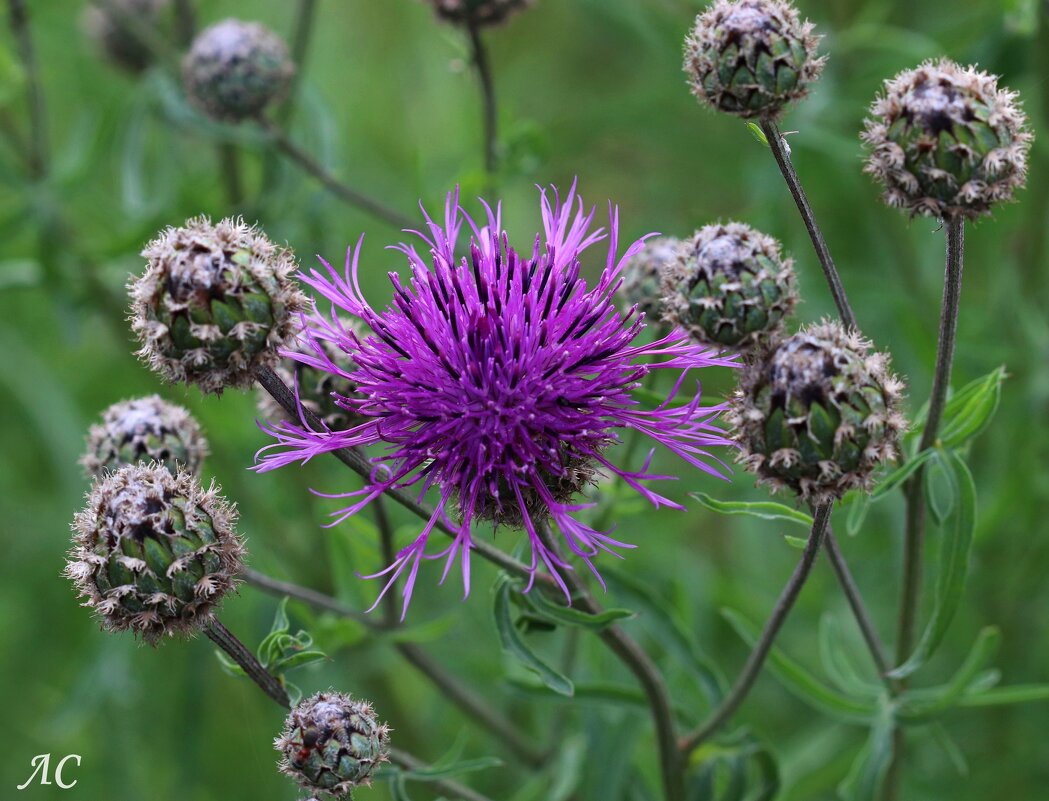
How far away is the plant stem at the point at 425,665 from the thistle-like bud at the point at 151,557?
20 cm

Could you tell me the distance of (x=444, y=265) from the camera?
292 centimetres

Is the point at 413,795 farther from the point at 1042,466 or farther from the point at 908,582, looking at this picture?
the point at 1042,466

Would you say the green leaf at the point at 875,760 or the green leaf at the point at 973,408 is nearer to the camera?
the green leaf at the point at 973,408

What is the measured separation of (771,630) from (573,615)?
524mm

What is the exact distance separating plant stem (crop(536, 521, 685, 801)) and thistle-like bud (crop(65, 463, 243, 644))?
761mm

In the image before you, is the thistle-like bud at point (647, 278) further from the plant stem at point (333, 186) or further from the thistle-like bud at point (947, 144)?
the plant stem at point (333, 186)

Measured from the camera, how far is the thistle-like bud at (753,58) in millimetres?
2623

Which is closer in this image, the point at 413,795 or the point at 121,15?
the point at 413,795

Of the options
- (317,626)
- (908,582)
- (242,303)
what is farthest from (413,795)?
(242,303)

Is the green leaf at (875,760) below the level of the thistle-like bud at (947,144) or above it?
below

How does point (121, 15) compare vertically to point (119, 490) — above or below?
above

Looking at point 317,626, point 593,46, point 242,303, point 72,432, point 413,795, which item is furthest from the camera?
point 593,46

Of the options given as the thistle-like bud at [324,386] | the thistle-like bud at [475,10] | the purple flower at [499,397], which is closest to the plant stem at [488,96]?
the thistle-like bud at [475,10]

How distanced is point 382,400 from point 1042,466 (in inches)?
120
